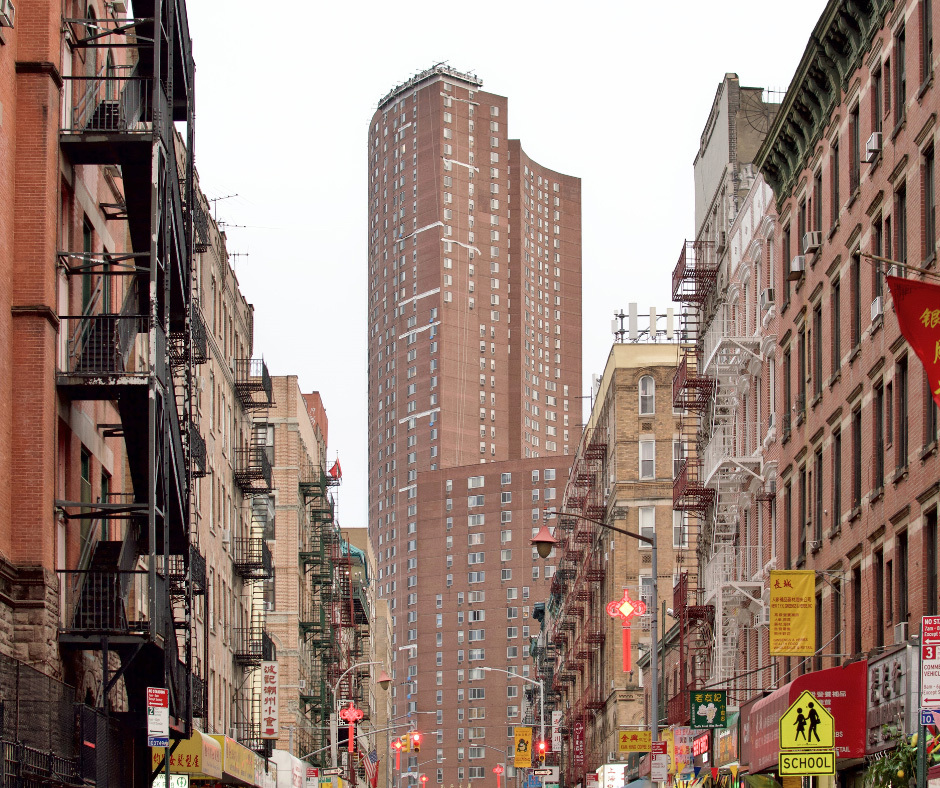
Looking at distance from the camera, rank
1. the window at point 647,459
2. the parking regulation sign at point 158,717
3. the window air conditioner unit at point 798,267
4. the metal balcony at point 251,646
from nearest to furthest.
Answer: the parking regulation sign at point 158,717 < the window air conditioner unit at point 798,267 < the metal balcony at point 251,646 < the window at point 647,459

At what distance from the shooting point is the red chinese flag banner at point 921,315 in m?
19.2

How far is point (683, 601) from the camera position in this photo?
53.9 metres

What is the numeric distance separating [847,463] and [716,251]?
2042cm

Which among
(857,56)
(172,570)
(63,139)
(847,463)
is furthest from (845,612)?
(63,139)

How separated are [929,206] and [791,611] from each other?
984cm

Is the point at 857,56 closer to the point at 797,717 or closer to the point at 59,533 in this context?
the point at 797,717

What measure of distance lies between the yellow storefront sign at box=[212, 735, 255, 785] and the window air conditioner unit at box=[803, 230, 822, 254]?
18918mm

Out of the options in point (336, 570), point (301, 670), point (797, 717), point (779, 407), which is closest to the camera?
point (797, 717)

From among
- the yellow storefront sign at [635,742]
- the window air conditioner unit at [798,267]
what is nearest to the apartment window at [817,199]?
the window air conditioner unit at [798,267]

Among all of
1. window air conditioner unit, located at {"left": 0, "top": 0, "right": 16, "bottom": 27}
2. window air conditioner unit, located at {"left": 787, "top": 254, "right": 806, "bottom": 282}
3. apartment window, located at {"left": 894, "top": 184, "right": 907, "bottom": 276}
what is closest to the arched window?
window air conditioner unit, located at {"left": 787, "top": 254, "right": 806, "bottom": 282}

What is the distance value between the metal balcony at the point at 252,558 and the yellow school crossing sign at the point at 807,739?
41.4 m

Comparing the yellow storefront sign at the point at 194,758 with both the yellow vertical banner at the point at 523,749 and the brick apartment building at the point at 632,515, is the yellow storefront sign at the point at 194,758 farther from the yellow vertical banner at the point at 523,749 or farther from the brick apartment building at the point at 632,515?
the yellow vertical banner at the point at 523,749

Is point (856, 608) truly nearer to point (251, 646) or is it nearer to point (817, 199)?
point (817, 199)

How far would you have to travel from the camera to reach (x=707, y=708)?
44625 mm
